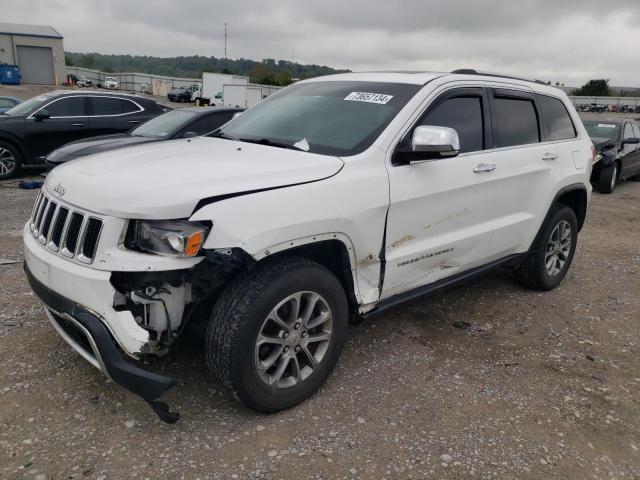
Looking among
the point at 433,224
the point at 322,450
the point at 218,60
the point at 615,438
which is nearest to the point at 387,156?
the point at 433,224

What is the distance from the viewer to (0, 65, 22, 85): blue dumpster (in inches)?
1732

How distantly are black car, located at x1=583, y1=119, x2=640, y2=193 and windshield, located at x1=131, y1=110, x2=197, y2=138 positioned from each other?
817 cm

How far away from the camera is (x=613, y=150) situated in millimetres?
10617

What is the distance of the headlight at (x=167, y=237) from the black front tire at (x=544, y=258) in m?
3.27

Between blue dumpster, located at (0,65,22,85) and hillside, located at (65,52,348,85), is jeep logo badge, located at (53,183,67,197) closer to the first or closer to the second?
blue dumpster, located at (0,65,22,85)

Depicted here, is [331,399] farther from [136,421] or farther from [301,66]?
[301,66]

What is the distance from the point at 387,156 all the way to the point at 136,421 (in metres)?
2.04

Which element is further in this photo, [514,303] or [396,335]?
[514,303]

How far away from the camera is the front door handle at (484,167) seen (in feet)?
11.8

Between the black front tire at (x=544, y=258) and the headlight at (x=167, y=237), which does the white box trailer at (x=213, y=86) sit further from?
the headlight at (x=167, y=237)

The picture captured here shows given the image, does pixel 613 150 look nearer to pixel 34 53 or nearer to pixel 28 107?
pixel 28 107

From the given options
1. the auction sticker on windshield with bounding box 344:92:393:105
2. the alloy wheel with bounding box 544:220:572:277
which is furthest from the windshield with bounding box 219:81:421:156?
the alloy wheel with bounding box 544:220:572:277

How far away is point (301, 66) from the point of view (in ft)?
295

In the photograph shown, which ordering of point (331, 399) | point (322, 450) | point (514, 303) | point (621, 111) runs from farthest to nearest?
point (621, 111) → point (514, 303) → point (331, 399) → point (322, 450)
